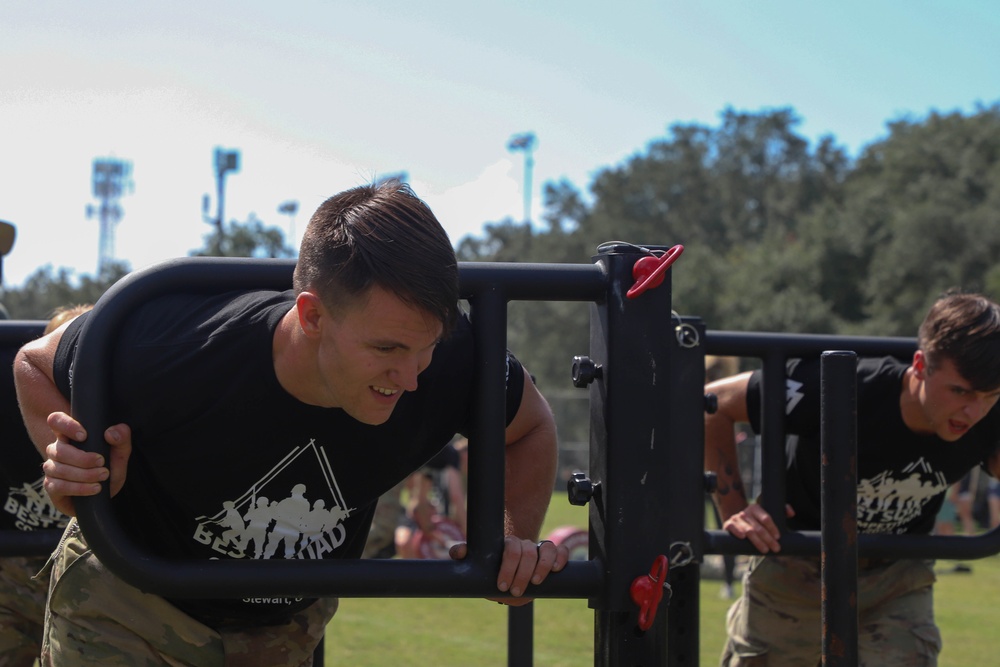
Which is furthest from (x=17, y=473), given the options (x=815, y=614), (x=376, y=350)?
(x=815, y=614)

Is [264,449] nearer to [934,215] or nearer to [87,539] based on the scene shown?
[87,539]

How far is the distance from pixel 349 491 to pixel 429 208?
61 cm

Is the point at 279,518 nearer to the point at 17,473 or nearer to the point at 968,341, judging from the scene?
the point at 17,473

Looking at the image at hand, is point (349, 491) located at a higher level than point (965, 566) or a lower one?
higher

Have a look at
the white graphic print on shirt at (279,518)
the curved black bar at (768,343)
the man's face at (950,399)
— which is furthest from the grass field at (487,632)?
the white graphic print on shirt at (279,518)

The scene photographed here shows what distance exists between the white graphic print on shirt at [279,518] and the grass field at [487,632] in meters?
3.60

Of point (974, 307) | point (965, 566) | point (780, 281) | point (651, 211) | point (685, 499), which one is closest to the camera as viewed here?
point (685, 499)

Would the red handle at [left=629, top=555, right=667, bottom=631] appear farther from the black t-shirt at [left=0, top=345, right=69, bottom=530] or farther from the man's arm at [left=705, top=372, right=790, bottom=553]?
the black t-shirt at [left=0, top=345, right=69, bottom=530]

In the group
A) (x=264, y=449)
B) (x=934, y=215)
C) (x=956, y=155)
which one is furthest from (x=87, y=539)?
(x=956, y=155)

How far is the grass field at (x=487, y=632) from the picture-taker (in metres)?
5.94

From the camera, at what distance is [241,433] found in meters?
2.10

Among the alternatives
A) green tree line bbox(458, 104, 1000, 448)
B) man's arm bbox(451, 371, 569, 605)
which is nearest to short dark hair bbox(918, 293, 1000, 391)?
man's arm bbox(451, 371, 569, 605)

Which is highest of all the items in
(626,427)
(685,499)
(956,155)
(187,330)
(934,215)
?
(956,155)

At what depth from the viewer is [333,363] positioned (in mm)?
1964
